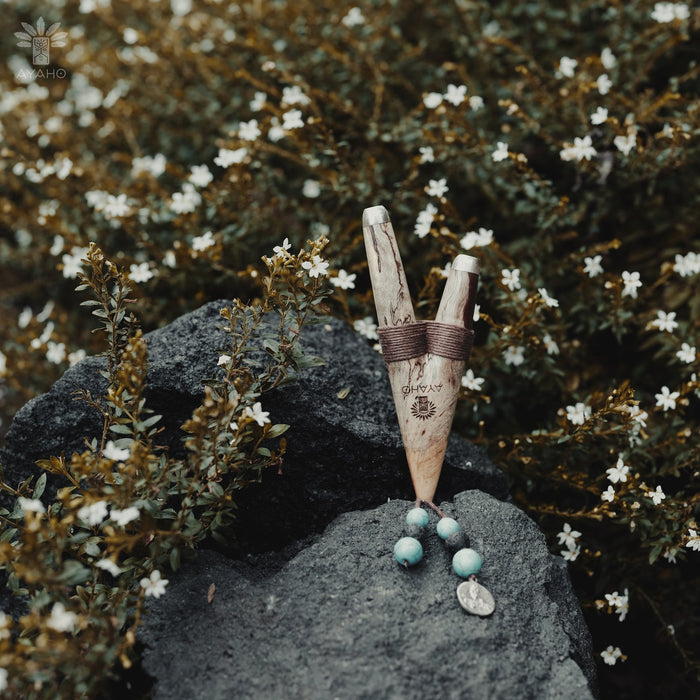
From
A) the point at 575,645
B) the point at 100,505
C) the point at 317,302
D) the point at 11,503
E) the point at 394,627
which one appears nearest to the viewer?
the point at 100,505

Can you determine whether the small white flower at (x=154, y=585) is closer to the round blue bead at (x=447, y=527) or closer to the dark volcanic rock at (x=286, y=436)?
the dark volcanic rock at (x=286, y=436)

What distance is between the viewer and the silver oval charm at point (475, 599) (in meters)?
1.77

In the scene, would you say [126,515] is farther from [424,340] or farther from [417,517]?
[424,340]

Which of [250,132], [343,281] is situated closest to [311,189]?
[250,132]

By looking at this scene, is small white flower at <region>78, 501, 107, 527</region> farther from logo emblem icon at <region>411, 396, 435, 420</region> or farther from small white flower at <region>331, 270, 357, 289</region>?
small white flower at <region>331, 270, 357, 289</region>

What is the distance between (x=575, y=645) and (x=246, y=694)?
3.07 feet

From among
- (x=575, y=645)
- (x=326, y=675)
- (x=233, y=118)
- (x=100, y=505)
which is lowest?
(x=575, y=645)

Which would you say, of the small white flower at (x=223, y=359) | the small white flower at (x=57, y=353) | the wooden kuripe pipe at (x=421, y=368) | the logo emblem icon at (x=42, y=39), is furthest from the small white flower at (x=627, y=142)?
the logo emblem icon at (x=42, y=39)

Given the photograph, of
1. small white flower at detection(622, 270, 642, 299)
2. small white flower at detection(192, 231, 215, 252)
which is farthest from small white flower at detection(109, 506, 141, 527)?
small white flower at detection(622, 270, 642, 299)

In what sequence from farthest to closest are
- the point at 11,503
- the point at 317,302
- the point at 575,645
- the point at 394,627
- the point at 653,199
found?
the point at 653,199
the point at 11,503
the point at 317,302
the point at 575,645
the point at 394,627

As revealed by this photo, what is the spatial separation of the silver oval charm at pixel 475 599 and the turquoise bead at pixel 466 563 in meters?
0.03

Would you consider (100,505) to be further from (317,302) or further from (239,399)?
(317,302)

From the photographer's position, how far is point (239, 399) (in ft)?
6.17

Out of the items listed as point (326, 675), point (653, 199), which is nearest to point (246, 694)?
point (326, 675)
